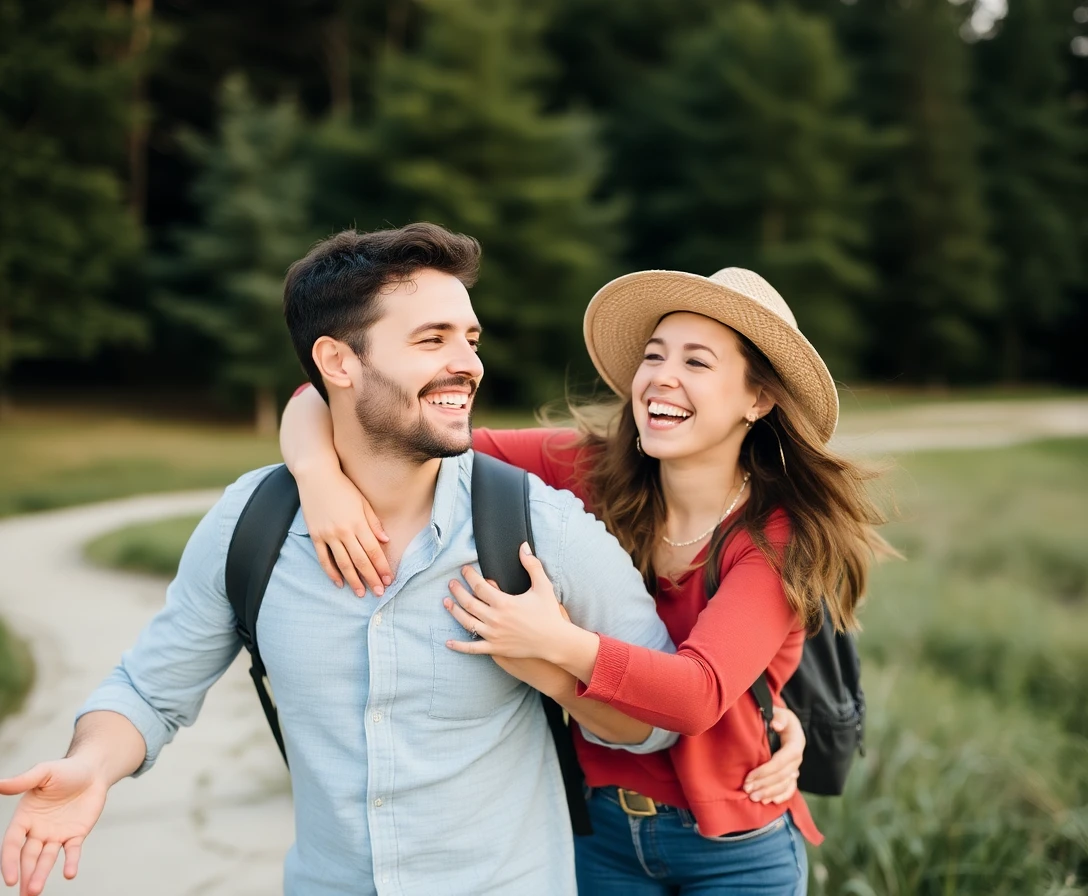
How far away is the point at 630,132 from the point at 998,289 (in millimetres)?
13471

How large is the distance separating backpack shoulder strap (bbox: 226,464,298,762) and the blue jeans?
920mm

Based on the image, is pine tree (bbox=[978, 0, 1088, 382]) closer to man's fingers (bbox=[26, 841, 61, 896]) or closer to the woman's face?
the woman's face

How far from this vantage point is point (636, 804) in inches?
93.1

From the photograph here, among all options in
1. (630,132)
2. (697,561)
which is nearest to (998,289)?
(630,132)

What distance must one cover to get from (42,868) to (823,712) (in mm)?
1764

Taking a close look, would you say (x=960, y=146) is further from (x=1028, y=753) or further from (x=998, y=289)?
(x=1028, y=753)

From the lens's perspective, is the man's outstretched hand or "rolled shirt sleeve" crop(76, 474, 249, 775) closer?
the man's outstretched hand

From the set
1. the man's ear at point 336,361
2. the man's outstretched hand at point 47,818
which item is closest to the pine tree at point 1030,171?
the man's ear at point 336,361

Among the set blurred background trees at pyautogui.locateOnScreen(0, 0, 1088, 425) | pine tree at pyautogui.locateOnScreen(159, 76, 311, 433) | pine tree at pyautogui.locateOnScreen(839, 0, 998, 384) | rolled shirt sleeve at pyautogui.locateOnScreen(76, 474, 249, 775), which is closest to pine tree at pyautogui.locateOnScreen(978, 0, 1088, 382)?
blurred background trees at pyautogui.locateOnScreen(0, 0, 1088, 425)

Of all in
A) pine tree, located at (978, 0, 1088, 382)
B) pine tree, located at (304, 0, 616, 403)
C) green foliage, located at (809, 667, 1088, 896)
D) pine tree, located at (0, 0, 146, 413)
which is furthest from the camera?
pine tree, located at (978, 0, 1088, 382)

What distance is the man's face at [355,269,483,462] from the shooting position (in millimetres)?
2109

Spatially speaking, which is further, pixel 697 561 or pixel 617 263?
pixel 617 263

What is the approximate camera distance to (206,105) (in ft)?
95.8

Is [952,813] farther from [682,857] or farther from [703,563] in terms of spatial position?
[703,563]
